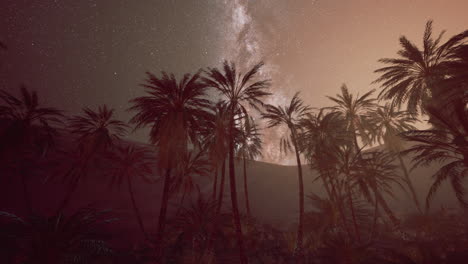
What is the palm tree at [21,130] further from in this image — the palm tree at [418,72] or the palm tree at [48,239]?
the palm tree at [418,72]

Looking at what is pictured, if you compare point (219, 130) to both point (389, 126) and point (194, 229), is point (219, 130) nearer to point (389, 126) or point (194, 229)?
point (194, 229)

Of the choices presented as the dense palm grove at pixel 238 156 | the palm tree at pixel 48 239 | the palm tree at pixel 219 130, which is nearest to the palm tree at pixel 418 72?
the dense palm grove at pixel 238 156

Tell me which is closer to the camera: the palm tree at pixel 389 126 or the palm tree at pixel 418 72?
the palm tree at pixel 418 72

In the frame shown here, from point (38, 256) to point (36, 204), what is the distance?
22.8 meters

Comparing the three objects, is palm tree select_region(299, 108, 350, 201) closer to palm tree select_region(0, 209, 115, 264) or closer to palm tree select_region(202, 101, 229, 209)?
palm tree select_region(202, 101, 229, 209)

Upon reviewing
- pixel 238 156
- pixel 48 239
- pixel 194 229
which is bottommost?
pixel 194 229

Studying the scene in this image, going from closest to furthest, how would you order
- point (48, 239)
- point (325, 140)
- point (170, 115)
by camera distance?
point (48, 239) → point (170, 115) → point (325, 140)

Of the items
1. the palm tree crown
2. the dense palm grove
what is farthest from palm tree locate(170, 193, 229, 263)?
the palm tree crown

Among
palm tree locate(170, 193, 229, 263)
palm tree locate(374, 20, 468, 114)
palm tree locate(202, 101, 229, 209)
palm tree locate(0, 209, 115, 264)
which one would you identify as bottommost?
palm tree locate(170, 193, 229, 263)

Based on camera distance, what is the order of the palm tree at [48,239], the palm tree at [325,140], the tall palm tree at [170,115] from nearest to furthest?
the palm tree at [48,239], the tall palm tree at [170,115], the palm tree at [325,140]

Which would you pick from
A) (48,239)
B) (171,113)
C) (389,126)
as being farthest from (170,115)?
(389,126)

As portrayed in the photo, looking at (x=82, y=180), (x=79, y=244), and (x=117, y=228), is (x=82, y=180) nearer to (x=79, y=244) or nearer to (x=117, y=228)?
(x=117, y=228)

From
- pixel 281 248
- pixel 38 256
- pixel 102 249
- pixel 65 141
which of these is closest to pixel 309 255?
pixel 281 248

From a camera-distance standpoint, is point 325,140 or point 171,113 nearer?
point 171,113
